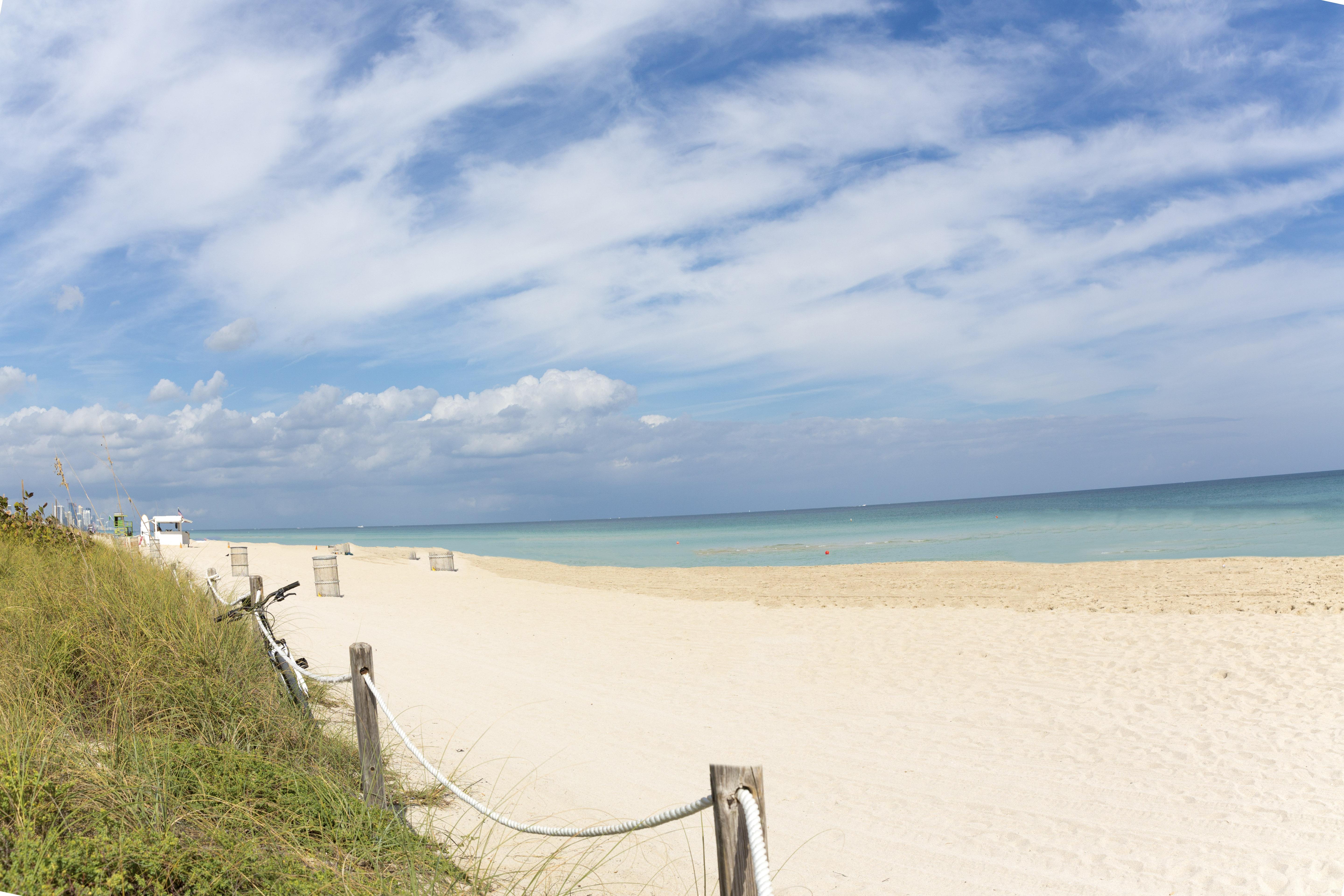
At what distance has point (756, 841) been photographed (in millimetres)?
2031

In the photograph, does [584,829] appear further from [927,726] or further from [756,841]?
[927,726]

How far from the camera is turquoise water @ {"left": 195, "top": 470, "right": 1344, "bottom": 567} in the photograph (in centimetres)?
3055

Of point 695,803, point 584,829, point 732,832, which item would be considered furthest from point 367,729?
point 732,832

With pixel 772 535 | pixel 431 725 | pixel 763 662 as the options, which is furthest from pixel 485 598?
pixel 772 535

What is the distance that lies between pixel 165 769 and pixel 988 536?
150 feet

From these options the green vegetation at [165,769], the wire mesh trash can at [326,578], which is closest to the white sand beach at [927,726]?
the wire mesh trash can at [326,578]

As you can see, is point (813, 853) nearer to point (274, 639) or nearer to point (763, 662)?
point (274, 639)

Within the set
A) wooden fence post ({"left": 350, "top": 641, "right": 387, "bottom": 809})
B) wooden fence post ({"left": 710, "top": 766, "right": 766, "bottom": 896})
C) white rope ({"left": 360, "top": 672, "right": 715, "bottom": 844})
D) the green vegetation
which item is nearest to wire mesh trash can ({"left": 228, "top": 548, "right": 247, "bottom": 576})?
the green vegetation

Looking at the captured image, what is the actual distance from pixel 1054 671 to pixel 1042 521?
186 ft

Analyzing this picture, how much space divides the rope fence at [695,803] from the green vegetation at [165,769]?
0.49ft

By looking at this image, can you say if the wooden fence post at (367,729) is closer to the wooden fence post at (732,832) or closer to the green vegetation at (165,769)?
the green vegetation at (165,769)

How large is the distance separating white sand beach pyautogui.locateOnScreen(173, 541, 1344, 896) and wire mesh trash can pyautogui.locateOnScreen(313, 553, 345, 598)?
0.86m

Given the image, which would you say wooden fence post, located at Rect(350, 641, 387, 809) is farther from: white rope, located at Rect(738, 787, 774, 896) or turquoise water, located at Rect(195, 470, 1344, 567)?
turquoise water, located at Rect(195, 470, 1344, 567)

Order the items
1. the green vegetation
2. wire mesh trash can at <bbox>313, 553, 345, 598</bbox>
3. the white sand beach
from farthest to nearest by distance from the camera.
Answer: wire mesh trash can at <bbox>313, 553, 345, 598</bbox> < the white sand beach < the green vegetation
